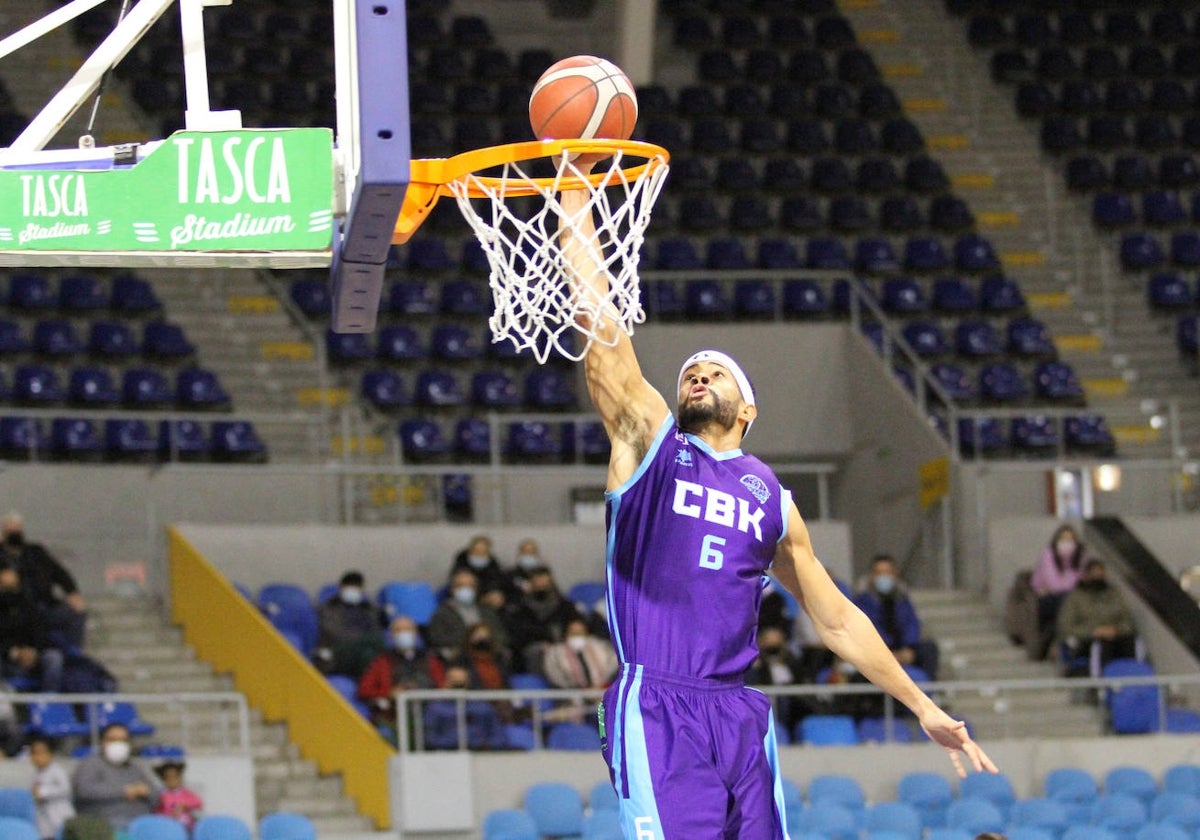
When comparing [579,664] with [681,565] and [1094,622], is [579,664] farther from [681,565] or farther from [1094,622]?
[681,565]

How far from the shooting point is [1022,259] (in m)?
24.5

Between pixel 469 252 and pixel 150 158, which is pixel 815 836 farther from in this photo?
pixel 469 252

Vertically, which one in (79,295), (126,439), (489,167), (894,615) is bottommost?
(894,615)

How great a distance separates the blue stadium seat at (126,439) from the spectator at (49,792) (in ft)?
19.5

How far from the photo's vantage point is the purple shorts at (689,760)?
5871 millimetres

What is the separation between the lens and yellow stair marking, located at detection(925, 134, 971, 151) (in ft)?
84.7

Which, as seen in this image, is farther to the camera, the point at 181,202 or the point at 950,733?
the point at 181,202

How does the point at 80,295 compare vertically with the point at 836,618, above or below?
above

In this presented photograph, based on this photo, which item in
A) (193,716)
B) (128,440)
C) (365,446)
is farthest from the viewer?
(365,446)

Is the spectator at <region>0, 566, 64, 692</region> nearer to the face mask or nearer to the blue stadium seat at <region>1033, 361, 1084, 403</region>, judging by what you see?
the face mask

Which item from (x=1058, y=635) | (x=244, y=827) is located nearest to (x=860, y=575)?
(x=1058, y=635)

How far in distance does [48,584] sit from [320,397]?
510 centimetres

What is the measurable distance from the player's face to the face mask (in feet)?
27.3

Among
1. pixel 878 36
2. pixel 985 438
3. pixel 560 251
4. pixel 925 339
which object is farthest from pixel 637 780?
pixel 878 36
